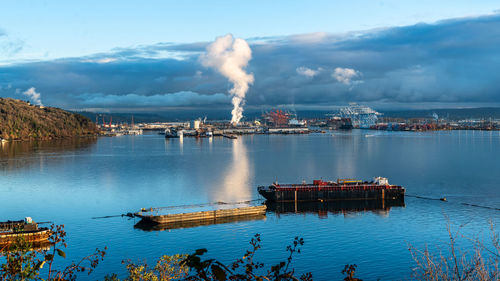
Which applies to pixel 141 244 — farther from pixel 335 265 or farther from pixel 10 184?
pixel 10 184

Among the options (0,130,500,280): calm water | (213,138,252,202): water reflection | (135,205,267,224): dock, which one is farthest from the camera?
(213,138,252,202): water reflection

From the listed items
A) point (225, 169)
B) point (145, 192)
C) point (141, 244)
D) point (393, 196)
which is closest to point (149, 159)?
point (225, 169)

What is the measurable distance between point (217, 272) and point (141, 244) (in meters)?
19.8

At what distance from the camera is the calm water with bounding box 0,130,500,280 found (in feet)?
68.1

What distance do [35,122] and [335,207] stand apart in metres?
99.9

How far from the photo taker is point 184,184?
41.5 metres

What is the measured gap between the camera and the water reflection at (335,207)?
2952 centimetres

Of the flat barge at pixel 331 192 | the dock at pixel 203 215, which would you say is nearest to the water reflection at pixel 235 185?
the flat barge at pixel 331 192

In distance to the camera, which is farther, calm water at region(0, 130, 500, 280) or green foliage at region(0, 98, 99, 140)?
green foliage at region(0, 98, 99, 140)

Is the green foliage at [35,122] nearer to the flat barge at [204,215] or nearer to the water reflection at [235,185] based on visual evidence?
the water reflection at [235,185]

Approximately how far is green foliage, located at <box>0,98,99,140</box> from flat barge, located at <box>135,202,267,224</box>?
91.2 meters

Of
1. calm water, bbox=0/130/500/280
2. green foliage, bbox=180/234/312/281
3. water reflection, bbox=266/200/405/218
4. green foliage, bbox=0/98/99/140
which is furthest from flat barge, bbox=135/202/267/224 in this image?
green foliage, bbox=0/98/99/140

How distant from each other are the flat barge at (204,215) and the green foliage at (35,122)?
9121 centimetres

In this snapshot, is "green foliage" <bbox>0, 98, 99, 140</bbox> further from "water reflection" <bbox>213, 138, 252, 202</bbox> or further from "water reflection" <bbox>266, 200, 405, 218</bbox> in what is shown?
"water reflection" <bbox>266, 200, 405, 218</bbox>
